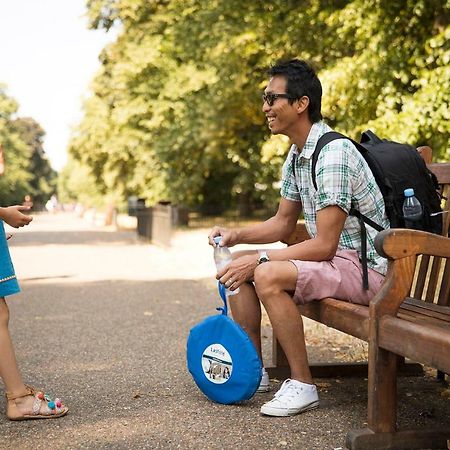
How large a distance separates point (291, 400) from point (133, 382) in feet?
4.07

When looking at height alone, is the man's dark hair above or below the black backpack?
above

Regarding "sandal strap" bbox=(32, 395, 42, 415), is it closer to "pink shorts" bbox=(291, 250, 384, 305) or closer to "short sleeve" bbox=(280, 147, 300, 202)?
"pink shorts" bbox=(291, 250, 384, 305)

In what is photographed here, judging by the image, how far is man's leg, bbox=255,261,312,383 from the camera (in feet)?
12.3

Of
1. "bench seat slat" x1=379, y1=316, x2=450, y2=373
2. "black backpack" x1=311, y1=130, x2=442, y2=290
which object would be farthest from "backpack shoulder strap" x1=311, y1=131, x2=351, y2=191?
"bench seat slat" x1=379, y1=316, x2=450, y2=373

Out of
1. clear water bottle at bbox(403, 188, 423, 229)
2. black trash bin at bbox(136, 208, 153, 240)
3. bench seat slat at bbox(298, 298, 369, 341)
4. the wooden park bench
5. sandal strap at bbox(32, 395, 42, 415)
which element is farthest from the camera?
black trash bin at bbox(136, 208, 153, 240)

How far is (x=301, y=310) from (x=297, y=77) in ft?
3.99

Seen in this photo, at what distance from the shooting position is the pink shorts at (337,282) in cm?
383

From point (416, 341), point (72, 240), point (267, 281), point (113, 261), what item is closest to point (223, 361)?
point (267, 281)

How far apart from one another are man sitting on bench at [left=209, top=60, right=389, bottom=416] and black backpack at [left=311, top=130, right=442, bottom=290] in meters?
0.04

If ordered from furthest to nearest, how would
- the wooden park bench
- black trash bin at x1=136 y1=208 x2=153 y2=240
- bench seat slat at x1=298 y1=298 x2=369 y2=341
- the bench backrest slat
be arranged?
black trash bin at x1=136 y1=208 x2=153 y2=240
the bench backrest slat
bench seat slat at x1=298 y1=298 x2=369 y2=341
the wooden park bench

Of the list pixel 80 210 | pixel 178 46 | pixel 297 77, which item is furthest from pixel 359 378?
pixel 80 210

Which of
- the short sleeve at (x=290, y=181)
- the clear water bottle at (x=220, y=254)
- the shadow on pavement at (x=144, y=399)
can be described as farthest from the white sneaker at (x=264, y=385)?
the short sleeve at (x=290, y=181)

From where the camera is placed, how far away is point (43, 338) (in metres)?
6.36

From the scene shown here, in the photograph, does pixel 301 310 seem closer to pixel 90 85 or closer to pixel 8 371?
pixel 8 371
